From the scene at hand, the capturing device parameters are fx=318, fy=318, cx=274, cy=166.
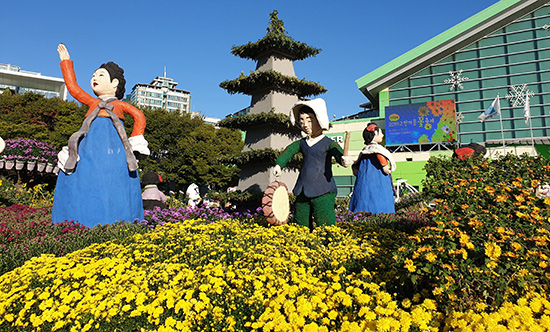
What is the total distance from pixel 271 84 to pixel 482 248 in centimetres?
661

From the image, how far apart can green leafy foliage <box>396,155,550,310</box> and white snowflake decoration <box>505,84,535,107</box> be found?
2660 cm

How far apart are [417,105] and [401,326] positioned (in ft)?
86.6

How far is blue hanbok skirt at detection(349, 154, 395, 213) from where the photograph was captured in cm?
647

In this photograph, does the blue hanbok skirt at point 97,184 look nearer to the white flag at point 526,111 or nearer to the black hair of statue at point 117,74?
the black hair of statue at point 117,74

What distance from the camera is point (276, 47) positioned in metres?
8.12

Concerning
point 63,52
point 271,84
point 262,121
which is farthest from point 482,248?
point 63,52

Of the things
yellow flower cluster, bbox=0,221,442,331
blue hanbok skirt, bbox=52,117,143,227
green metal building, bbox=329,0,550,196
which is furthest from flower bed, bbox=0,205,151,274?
green metal building, bbox=329,0,550,196

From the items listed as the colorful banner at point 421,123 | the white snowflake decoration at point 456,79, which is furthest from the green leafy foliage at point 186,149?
the white snowflake decoration at point 456,79

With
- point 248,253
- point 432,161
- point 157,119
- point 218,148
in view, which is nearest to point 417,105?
point 218,148

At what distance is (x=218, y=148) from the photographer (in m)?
25.5

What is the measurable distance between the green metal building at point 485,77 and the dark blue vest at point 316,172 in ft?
68.3

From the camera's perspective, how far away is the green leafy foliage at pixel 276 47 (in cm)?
793

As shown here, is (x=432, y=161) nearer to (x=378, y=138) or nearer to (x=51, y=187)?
(x=378, y=138)

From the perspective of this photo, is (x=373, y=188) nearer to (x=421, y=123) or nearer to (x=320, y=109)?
(x=320, y=109)
